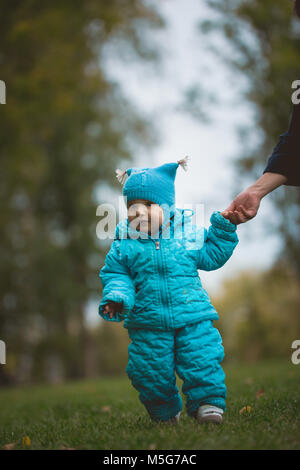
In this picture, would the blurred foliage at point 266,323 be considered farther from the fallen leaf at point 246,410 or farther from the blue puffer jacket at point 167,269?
the blue puffer jacket at point 167,269

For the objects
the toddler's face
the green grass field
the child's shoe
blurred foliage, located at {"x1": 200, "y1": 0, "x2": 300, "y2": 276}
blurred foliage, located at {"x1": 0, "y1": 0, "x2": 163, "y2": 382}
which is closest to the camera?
the green grass field

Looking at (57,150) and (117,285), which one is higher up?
(57,150)

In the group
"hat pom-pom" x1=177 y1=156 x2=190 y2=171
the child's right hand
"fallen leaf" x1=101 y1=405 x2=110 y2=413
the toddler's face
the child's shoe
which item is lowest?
"fallen leaf" x1=101 y1=405 x2=110 y2=413

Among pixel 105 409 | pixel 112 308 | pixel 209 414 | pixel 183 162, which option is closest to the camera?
pixel 209 414

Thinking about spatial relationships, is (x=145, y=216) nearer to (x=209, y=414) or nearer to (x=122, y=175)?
(x=122, y=175)

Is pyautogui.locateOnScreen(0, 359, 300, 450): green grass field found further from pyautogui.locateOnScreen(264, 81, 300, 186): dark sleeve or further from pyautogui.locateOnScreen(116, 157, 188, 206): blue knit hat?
pyautogui.locateOnScreen(264, 81, 300, 186): dark sleeve

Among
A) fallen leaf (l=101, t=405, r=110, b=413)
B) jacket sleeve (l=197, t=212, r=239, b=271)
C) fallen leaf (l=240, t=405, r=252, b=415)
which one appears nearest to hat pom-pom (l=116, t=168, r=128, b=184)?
jacket sleeve (l=197, t=212, r=239, b=271)

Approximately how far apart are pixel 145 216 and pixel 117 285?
0.51 metres

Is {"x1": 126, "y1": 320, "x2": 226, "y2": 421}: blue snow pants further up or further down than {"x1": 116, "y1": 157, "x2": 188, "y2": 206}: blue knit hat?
further down

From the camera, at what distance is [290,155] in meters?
3.24

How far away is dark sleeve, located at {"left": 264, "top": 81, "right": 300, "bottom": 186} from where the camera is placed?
3.22m

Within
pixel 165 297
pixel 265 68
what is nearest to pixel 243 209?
pixel 165 297
